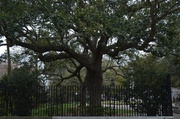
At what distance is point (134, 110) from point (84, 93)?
287 cm

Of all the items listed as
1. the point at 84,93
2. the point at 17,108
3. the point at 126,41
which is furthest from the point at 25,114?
the point at 126,41

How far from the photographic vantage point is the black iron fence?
14.5 m

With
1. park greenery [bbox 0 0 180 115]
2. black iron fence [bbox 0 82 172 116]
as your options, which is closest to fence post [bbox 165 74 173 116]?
black iron fence [bbox 0 82 172 116]

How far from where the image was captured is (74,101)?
14734mm

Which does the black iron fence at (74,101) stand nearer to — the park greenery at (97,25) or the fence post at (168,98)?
the fence post at (168,98)

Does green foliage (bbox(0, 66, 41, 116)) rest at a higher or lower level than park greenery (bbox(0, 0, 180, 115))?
lower

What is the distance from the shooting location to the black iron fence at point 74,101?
14.5 metres

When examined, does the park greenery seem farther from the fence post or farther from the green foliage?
the green foliage

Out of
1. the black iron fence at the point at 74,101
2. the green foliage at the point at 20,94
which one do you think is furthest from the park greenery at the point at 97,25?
the green foliage at the point at 20,94

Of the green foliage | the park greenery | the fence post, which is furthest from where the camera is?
the green foliage

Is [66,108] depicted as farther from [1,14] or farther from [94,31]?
Answer: [1,14]

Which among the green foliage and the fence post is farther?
the green foliage

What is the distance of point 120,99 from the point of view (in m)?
14.7

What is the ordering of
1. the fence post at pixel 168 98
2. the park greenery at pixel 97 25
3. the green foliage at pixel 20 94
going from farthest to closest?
1. the green foliage at pixel 20 94
2. the fence post at pixel 168 98
3. the park greenery at pixel 97 25
